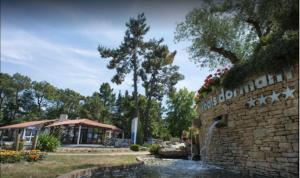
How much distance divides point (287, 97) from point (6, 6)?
5.16 meters

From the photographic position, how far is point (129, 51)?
24000 mm

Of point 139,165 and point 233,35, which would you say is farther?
point 233,35

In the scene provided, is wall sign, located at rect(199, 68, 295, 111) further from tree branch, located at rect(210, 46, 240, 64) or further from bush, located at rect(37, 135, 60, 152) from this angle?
bush, located at rect(37, 135, 60, 152)

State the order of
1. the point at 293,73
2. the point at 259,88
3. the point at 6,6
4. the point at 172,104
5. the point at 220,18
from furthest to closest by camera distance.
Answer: the point at 172,104 → the point at 220,18 → the point at 259,88 → the point at 293,73 → the point at 6,6

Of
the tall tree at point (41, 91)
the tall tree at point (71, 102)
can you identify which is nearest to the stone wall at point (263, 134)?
the tall tree at point (71, 102)

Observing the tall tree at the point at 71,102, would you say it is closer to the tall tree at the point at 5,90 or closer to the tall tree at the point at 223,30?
the tall tree at the point at 5,90

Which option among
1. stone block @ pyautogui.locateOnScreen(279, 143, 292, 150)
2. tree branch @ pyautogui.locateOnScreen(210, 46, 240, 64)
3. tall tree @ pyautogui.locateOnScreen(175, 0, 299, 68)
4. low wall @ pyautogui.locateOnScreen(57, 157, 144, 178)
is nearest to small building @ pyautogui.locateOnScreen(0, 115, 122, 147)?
tall tree @ pyautogui.locateOnScreen(175, 0, 299, 68)

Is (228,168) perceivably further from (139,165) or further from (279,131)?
(139,165)

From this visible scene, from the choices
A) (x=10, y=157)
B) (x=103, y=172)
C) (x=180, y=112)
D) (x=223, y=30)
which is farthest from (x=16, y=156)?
(x=180, y=112)

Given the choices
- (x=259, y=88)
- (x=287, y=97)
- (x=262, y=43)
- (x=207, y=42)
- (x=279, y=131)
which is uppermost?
(x=207, y=42)

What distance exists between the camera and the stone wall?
4477 mm

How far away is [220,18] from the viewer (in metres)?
9.28

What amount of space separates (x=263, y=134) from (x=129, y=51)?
2019 cm

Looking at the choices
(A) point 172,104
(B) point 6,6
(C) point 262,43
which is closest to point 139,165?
(C) point 262,43
